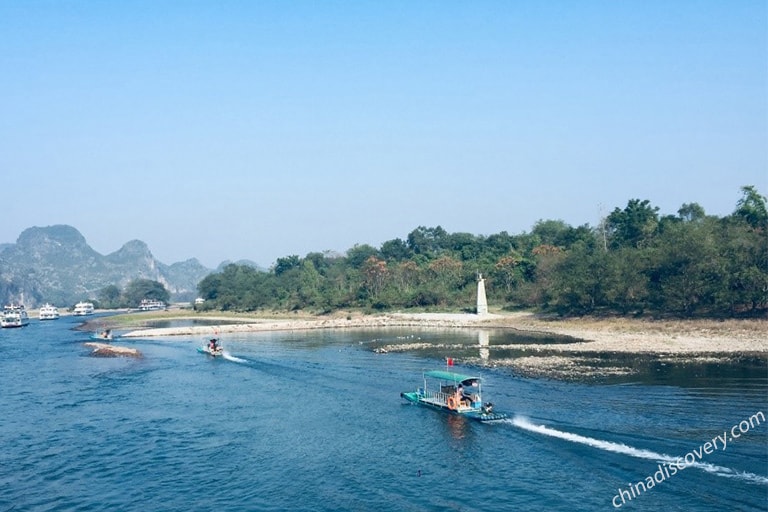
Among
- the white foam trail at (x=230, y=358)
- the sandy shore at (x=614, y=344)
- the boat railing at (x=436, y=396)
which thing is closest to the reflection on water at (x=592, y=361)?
the sandy shore at (x=614, y=344)

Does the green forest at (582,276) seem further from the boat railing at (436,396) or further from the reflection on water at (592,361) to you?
the boat railing at (436,396)

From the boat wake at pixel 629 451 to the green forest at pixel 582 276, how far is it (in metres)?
49.1

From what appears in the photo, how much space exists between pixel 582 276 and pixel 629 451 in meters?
64.5

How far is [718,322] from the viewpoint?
74.4 metres

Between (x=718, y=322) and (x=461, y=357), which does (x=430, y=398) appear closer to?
(x=461, y=357)

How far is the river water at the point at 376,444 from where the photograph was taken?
2783cm

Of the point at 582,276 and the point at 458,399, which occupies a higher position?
the point at 582,276

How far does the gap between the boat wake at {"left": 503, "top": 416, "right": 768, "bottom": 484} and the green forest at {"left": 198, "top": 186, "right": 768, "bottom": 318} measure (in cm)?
4907

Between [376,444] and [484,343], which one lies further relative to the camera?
[484,343]

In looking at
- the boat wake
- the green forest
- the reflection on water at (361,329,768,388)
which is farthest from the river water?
the green forest

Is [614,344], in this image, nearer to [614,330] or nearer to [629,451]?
[614,330]

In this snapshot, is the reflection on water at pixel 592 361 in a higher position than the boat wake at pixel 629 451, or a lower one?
higher

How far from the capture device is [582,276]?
3654 inches

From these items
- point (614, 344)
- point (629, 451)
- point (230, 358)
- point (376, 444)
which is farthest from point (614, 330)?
point (376, 444)
